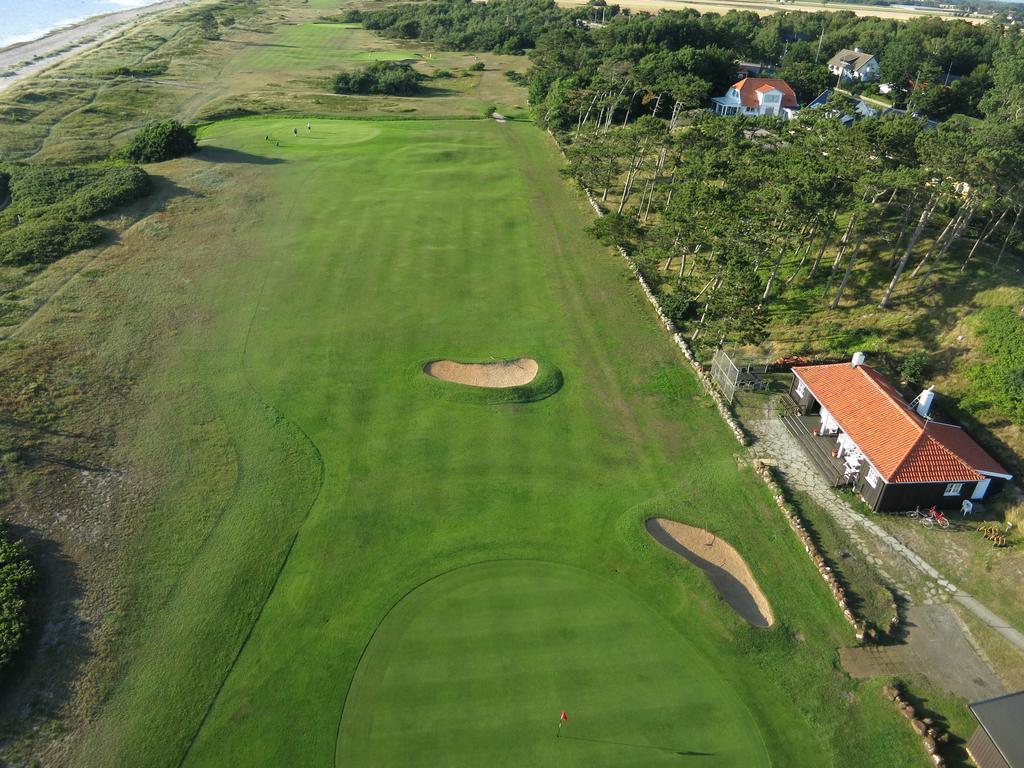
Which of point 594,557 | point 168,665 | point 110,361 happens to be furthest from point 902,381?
point 110,361

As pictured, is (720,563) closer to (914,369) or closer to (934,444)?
(934,444)

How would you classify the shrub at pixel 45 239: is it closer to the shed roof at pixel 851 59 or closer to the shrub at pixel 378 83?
the shrub at pixel 378 83

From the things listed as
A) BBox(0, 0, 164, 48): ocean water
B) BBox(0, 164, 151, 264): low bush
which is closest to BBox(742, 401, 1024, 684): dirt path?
BBox(0, 164, 151, 264): low bush

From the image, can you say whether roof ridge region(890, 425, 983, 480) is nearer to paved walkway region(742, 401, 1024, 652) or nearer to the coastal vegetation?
paved walkway region(742, 401, 1024, 652)

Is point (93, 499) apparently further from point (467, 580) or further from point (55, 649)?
point (467, 580)

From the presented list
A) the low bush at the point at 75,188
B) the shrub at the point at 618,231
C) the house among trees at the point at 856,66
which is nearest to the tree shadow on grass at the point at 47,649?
the low bush at the point at 75,188

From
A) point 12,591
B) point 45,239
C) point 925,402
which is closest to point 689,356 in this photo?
point 925,402

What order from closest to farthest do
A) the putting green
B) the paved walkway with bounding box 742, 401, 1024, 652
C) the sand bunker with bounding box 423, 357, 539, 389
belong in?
the putting green → the paved walkway with bounding box 742, 401, 1024, 652 → the sand bunker with bounding box 423, 357, 539, 389
